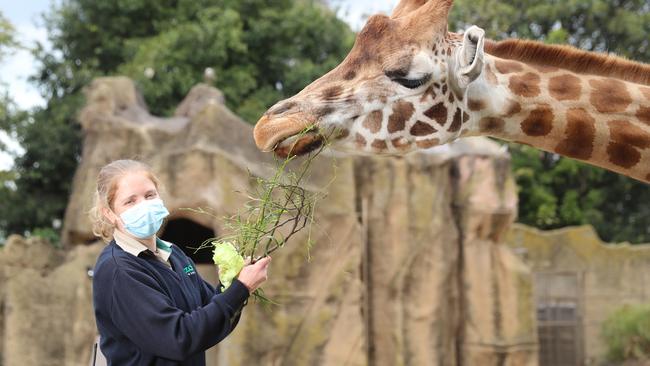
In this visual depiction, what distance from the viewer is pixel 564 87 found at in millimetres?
2422

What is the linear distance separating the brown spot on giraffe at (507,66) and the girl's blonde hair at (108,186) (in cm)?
102

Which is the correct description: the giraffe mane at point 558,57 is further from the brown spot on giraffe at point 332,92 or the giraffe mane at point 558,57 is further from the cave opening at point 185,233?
the cave opening at point 185,233

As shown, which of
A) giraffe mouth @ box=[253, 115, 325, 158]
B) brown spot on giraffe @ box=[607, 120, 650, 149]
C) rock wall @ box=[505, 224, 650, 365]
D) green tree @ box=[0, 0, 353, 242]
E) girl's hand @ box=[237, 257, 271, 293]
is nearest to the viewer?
girl's hand @ box=[237, 257, 271, 293]

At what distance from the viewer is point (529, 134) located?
2.40 metres

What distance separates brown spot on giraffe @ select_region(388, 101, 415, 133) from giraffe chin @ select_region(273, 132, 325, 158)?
8.3 inches

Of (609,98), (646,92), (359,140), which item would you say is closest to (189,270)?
(359,140)

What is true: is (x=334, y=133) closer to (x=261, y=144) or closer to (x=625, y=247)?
(x=261, y=144)

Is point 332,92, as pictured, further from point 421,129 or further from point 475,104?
point 475,104

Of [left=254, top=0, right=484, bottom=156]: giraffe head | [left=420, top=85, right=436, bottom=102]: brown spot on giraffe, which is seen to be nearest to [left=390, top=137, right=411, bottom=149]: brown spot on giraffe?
[left=254, top=0, right=484, bottom=156]: giraffe head

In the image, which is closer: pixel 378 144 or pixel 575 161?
pixel 378 144

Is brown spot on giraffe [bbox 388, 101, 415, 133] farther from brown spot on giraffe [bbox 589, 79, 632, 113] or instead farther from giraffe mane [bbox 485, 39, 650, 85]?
brown spot on giraffe [bbox 589, 79, 632, 113]

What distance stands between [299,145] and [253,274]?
36 centimetres

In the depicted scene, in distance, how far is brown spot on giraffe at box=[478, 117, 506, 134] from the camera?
2.36 metres

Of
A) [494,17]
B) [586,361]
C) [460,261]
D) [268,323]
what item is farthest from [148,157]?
[494,17]
